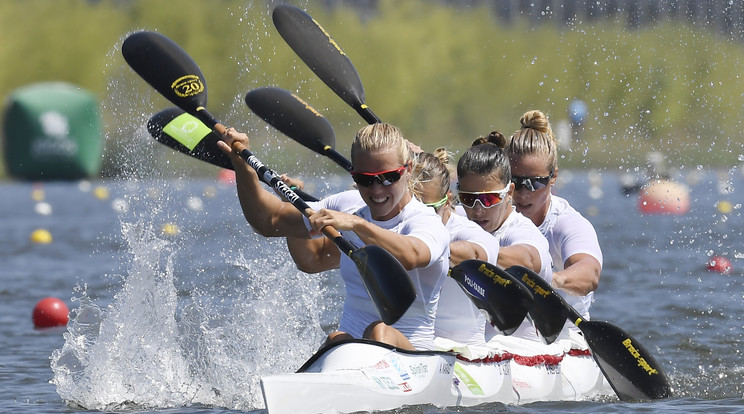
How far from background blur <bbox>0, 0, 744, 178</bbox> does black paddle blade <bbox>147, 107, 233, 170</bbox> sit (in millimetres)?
9746

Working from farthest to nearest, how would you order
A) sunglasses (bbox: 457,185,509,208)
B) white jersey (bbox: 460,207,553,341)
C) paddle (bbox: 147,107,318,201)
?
1. paddle (bbox: 147,107,318,201)
2. white jersey (bbox: 460,207,553,341)
3. sunglasses (bbox: 457,185,509,208)

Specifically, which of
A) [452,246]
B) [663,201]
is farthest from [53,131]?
[452,246]

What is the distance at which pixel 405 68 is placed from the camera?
5169 centimetres

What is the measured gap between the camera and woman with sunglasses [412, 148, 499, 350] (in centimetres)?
596

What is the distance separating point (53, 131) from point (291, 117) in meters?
34.0

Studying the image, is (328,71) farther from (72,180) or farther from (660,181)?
(72,180)

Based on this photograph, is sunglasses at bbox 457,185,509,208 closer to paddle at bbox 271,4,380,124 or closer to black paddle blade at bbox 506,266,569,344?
black paddle blade at bbox 506,266,569,344

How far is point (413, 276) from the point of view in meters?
5.59

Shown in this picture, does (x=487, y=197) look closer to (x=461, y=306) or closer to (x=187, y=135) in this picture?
(x=461, y=306)

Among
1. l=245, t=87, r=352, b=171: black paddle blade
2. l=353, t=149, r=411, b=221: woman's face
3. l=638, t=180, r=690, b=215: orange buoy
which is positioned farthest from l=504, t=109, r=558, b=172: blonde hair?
l=638, t=180, r=690, b=215: orange buoy

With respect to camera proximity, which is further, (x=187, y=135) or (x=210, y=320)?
(x=210, y=320)

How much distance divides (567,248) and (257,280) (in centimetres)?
277

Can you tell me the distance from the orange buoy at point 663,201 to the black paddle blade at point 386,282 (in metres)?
22.9

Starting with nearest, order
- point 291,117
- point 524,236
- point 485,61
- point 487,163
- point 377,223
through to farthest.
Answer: point 377,223 → point 487,163 → point 524,236 → point 291,117 → point 485,61
